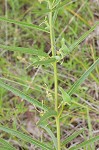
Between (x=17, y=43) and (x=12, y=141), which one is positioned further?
(x=17, y=43)

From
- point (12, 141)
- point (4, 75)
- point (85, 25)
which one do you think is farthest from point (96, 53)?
point (12, 141)

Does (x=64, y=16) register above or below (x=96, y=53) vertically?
above

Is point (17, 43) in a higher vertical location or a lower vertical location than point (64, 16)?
lower

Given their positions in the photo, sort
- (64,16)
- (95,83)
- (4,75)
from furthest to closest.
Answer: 1. (64,16)
2. (4,75)
3. (95,83)

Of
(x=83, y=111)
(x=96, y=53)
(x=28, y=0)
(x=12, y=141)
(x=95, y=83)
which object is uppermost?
(x=28, y=0)

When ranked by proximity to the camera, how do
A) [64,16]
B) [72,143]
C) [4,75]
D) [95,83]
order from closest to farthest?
1. [72,143]
2. [95,83]
3. [4,75]
4. [64,16]

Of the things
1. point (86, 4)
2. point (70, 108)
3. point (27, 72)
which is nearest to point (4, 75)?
point (27, 72)

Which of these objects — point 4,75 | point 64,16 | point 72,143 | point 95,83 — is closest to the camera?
point 72,143

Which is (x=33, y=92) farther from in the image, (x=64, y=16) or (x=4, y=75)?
(x=64, y=16)

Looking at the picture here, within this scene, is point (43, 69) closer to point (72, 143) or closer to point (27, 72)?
point (27, 72)
